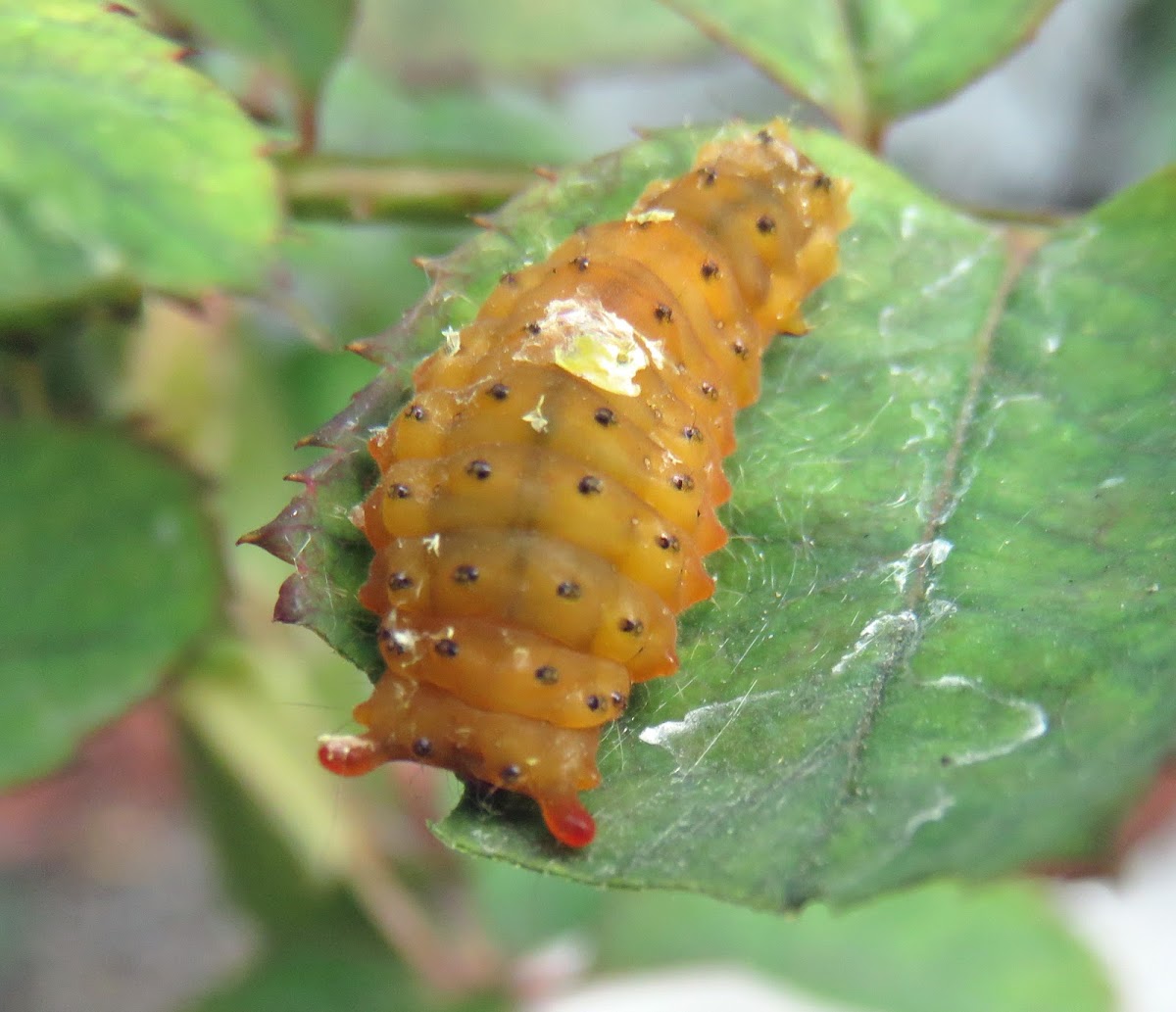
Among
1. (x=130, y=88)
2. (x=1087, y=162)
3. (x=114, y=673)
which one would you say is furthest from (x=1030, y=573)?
(x=1087, y=162)

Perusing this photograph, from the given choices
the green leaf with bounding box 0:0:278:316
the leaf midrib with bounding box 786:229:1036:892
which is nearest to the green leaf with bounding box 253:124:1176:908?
the leaf midrib with bounding box 786:229:1036:892

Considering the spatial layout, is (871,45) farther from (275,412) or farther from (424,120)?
(424,120)

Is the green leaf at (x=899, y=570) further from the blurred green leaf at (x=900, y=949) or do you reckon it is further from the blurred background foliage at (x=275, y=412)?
the blurred green leaf at (x=900, y=949)

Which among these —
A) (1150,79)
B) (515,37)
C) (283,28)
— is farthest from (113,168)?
(1150,79)

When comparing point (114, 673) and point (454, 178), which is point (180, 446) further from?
point (454, 178)

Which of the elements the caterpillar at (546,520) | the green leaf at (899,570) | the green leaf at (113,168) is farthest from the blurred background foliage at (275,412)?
the caterpillar at (546,520)
